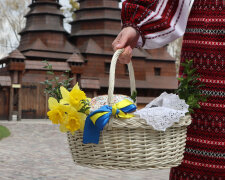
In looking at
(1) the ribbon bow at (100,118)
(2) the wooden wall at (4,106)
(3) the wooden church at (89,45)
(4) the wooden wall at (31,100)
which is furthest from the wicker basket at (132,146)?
(3) the wooden church at (89,45)

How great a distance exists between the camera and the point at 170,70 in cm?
3122

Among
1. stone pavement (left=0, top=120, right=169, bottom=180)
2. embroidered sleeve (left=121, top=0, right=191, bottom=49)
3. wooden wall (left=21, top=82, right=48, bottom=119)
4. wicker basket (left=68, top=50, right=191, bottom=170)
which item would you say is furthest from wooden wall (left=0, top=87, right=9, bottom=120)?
wicker basket (left=68, top=50, right=191, bottom=170)

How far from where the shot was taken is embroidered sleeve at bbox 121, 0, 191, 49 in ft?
6.59

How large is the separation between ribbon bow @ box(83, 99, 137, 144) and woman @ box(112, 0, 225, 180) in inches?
13.0

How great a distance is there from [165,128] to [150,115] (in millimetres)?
87

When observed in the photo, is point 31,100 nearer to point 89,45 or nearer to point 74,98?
point 89,45

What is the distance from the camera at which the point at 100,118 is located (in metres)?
1.75

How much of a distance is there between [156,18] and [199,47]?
257 millimetres

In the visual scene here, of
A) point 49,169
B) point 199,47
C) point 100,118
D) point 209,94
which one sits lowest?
point 49,169

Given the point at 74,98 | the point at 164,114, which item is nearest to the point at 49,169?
the point at 74,98

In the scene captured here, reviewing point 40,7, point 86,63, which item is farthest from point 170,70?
point 40,7

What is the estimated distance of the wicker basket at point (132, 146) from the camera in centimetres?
176

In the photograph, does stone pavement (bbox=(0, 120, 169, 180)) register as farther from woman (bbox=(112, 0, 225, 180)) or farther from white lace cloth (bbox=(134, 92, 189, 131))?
white lace cloth (bbox=(134, 92, 189, 131))

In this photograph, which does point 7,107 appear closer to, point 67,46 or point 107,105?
point 67,46
